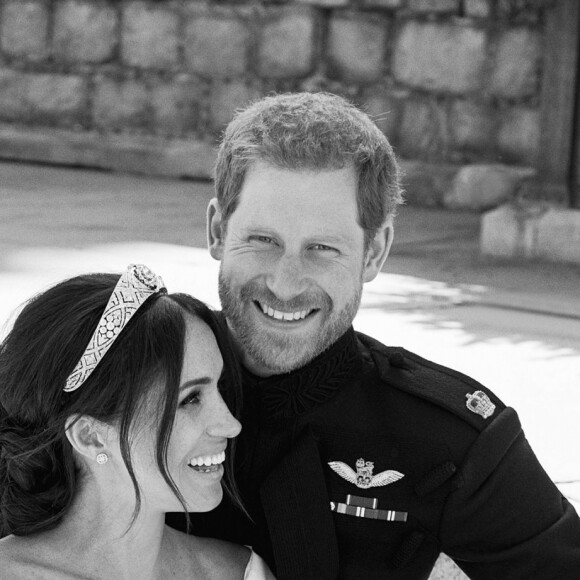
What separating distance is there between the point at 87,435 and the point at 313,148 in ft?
1.87

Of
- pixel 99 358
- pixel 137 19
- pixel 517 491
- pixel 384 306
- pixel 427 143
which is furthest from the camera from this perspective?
pixel 137 19

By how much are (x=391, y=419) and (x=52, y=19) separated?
6861 mm

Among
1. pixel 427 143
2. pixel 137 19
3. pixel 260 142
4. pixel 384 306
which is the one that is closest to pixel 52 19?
pixel 137 19

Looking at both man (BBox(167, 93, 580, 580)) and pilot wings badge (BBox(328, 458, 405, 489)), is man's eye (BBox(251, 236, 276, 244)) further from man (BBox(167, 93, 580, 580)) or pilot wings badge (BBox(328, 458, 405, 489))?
pilot wings badge (BBox(328, 458, 405, 489))

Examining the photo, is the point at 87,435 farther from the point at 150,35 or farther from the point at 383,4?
the point at 150,35

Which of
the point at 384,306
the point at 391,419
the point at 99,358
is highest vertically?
the point at 99,358

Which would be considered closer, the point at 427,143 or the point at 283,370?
the point at 283,370

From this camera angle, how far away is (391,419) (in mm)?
2131

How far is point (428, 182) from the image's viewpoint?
23.8 ft

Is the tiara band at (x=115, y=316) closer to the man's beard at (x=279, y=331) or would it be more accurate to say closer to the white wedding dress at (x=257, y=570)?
the man's beard at (x=279, y=331)

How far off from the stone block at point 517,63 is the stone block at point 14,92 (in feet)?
10.6

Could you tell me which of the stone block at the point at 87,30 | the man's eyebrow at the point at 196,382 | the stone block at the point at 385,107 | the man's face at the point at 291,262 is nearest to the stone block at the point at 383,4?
the stone block at the point at 385,107

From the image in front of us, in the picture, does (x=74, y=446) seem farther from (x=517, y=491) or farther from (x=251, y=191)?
(x=517, y=491)

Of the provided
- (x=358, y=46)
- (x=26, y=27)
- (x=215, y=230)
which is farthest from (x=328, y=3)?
(x=215, y=230)
